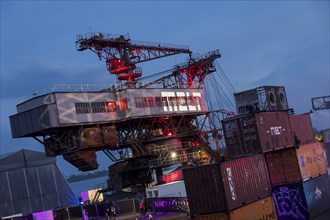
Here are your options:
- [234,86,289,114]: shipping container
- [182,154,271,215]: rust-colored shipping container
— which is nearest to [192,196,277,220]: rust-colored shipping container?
[182,154,271,215]: rust-colored shipping container

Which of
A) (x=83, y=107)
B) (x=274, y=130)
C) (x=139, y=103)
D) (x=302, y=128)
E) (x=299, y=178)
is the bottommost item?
(x=299, y=178)

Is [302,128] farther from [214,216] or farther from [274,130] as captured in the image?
[214,216]

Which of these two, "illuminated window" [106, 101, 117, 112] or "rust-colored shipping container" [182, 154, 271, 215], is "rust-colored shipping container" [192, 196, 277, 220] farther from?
"illuminated window" [106, 101, 117, 112]

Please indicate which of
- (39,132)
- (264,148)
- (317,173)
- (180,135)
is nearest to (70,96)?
(39,132)

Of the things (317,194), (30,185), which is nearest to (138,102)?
(30,185)

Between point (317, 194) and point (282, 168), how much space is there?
4217 mm

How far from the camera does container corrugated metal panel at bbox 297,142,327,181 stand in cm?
4291

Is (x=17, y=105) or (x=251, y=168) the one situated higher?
(x=17, y=105)

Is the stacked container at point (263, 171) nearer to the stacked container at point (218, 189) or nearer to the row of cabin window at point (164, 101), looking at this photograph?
the stacked container at point (218, 189)

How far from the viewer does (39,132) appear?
58406 millimetres

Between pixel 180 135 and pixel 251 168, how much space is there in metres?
36.1

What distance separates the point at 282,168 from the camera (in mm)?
42375

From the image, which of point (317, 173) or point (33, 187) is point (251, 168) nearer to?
point (317, 173)

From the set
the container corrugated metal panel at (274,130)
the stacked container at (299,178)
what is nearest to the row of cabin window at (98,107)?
the stacked container at (299,178)
